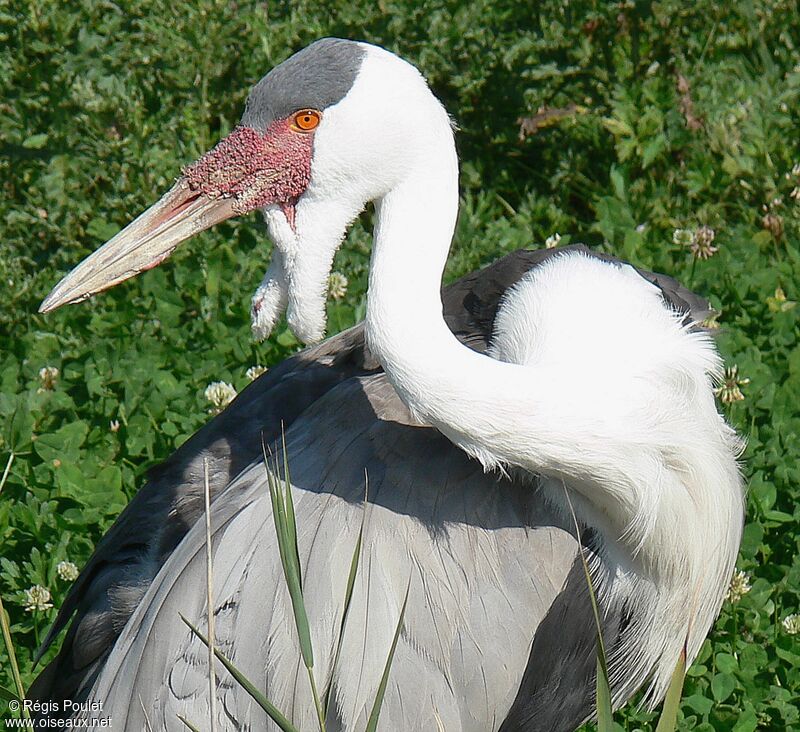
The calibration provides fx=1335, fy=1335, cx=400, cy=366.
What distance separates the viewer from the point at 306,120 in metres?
2.54

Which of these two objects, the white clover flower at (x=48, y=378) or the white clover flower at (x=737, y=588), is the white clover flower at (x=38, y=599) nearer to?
the white clover flower at (x=48, y=378)

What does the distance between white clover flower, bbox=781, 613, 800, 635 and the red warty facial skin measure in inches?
70.1

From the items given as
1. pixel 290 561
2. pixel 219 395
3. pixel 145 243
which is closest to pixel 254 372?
pixel 219 395

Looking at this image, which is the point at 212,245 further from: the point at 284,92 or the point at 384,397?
the point at 284,92

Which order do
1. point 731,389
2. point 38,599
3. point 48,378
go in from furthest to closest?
point 48,378 → point 731,389 → point 38,599

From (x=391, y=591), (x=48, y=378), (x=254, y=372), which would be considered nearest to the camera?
(x=391, y=591)

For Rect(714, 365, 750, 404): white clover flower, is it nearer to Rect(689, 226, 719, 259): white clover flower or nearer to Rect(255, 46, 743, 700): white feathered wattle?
Rect(689, 226, 719, 259): white clover flower

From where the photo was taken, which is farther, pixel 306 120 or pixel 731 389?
pixel 731 389

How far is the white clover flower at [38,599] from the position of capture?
361 centimetres

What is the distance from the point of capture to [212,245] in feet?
16.0

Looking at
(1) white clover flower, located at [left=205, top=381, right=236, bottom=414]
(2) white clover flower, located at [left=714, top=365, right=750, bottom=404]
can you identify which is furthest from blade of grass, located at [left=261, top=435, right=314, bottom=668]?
(2) white clover flower, located at [left=714, top=365, right=750, bottom=404]

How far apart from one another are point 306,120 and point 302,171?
0.10 metres

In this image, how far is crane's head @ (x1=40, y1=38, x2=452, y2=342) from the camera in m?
2.50

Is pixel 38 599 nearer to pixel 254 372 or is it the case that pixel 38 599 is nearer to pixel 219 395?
pixel 219 395
